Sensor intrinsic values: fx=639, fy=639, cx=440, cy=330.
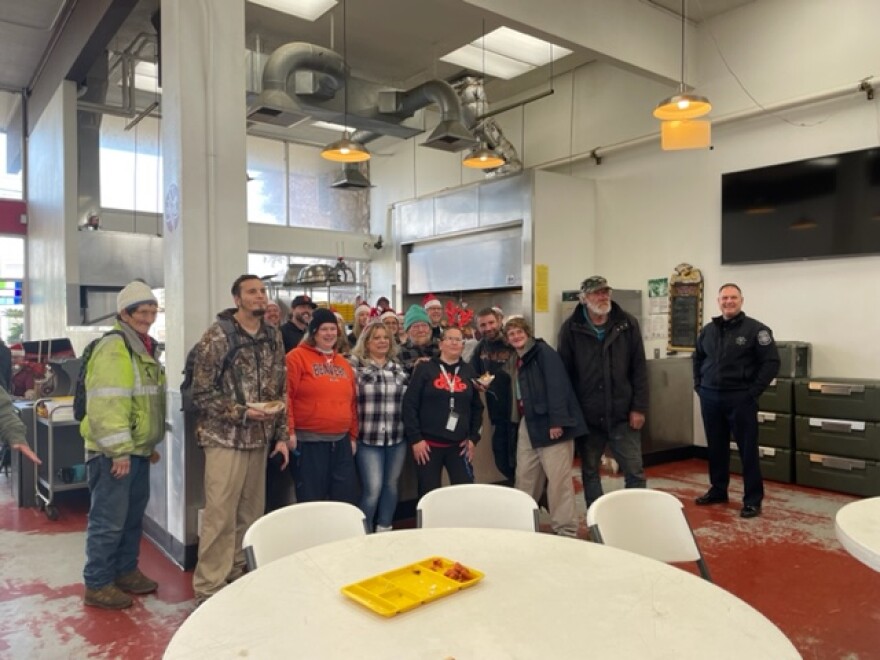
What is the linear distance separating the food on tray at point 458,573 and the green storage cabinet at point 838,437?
464cm

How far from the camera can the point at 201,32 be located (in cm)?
376

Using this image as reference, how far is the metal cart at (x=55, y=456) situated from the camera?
15.4 ft

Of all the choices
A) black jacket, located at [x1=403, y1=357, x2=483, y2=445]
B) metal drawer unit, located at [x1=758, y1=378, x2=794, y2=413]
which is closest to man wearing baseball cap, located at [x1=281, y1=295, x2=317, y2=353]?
black jacket, located at [x1=403, y1=357, x2=483, y2=445]

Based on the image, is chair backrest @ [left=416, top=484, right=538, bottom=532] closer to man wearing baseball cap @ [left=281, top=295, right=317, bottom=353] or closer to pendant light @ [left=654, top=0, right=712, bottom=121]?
man wearing baseball cap @ [left=281, top=295, right=317, bottom=353]

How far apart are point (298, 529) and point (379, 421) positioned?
1401 mm

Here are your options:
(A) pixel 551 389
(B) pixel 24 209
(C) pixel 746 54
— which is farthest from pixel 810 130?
(B) pixel 24 209

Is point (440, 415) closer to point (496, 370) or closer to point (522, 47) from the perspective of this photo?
point (496, 370)

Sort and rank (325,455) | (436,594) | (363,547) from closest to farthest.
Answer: (436,594) → (363,547) → (325,455)

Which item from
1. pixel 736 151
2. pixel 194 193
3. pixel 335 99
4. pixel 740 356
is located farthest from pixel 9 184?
pixel 740 356

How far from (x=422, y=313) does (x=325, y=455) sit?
136 cm

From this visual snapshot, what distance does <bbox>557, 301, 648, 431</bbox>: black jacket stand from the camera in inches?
153

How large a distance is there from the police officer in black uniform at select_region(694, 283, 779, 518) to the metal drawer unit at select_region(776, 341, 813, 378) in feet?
3.43

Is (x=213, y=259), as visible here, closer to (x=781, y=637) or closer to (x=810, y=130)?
(x=781, y=637)

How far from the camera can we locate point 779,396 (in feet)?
18.1
